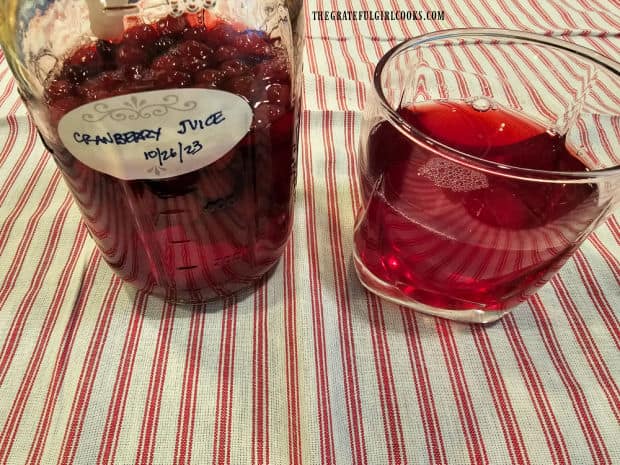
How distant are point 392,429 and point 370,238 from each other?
150 mm

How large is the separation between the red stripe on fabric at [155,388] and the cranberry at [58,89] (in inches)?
8.0

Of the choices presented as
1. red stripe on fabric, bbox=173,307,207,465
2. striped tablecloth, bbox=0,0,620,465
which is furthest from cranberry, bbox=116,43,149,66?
red stripe on fabric, bbox=173,307,207,465

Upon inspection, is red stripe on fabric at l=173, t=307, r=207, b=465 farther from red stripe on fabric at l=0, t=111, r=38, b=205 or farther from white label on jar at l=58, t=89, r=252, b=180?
red stripe on fabric at l=0, t=111, r=38, b=205

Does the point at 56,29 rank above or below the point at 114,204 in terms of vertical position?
above

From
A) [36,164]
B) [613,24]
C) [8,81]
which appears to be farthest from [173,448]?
[613,24]

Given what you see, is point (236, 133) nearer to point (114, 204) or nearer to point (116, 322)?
point (114, 204)

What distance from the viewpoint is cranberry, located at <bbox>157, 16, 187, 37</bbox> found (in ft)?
1.08

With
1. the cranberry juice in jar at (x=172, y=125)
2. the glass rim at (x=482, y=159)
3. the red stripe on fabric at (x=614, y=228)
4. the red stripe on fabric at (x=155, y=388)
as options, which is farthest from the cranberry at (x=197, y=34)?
the red stripe on fabric at (x=614, y=228)

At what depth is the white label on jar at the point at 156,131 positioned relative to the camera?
11.2 inches

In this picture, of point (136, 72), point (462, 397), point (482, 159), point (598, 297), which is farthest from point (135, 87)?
point (598, 297)

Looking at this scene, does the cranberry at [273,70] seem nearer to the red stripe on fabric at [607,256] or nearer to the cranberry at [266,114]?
the cranberry at [266,114]

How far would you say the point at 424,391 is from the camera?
1.30 ft

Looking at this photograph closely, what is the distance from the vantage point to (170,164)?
31 cm

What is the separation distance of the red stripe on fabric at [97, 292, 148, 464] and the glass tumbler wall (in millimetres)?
195
